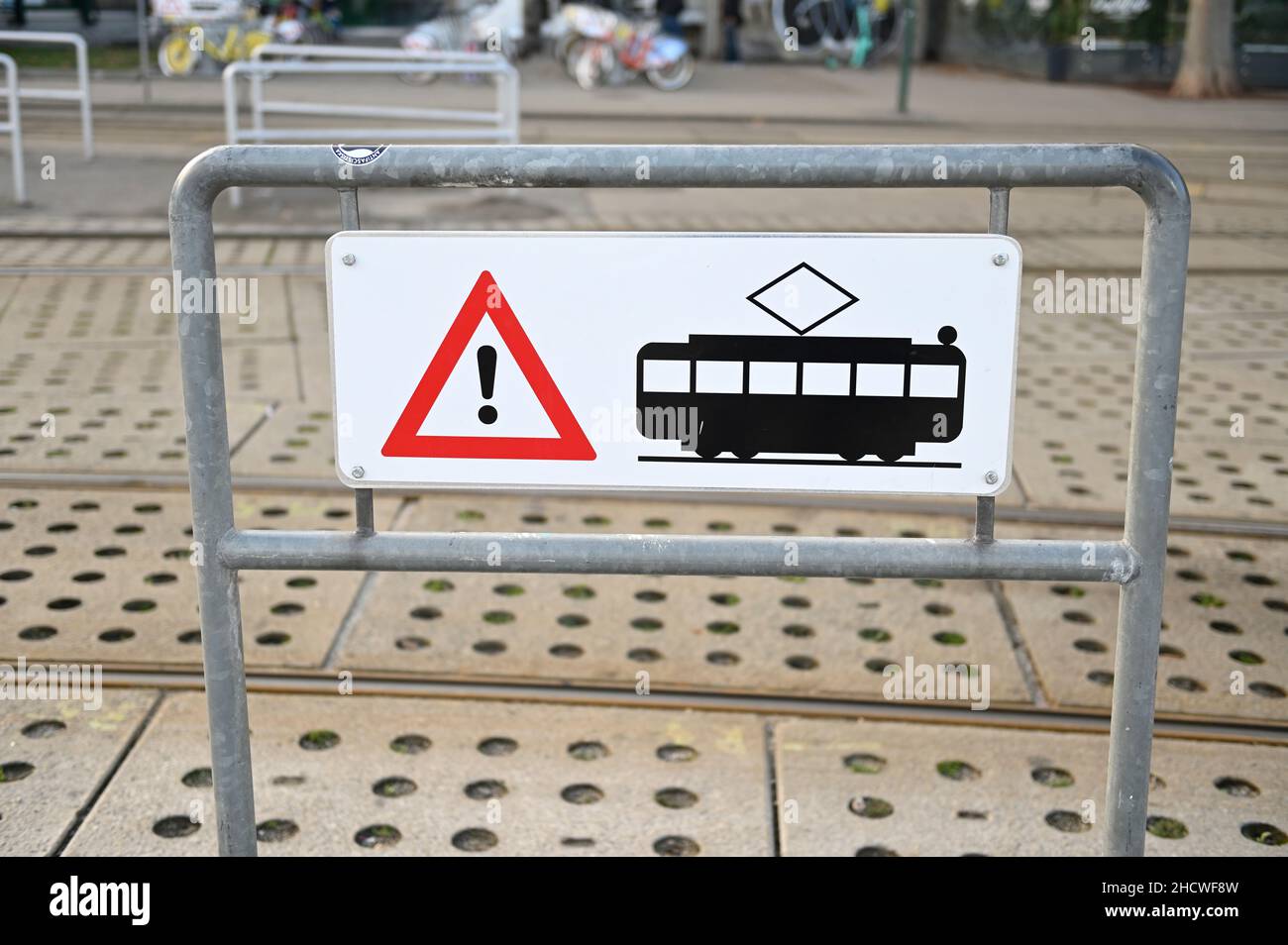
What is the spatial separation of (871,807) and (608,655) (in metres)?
0.84

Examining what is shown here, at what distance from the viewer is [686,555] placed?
7.13 feet

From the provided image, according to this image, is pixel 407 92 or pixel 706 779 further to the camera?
pixel 407 92

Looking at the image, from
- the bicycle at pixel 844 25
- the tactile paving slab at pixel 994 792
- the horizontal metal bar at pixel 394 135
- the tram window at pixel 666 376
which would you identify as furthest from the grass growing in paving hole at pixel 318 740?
the bicycle at pixel 844 25

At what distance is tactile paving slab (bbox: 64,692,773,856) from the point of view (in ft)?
8.86

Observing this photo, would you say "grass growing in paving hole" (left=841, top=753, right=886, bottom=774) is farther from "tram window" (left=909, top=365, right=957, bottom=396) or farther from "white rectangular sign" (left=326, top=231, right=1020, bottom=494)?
"tram window" (left=909, top=365, right=957, bottom=396)

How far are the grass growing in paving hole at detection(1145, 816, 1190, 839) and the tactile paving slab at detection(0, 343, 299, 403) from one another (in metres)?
3.64

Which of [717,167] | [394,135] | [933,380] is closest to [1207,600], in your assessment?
[933,380]

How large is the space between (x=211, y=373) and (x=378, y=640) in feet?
4.92

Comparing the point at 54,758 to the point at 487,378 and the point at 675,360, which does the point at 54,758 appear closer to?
the point at 487,378

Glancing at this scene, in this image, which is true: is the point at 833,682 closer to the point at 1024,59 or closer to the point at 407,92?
the point at 407,92

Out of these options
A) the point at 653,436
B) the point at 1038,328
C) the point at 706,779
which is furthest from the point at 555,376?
the point at 1038,328

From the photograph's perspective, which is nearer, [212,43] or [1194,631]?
[1194,631]

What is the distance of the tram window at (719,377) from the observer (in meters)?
2.14

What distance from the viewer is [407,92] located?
1941 centimetres
